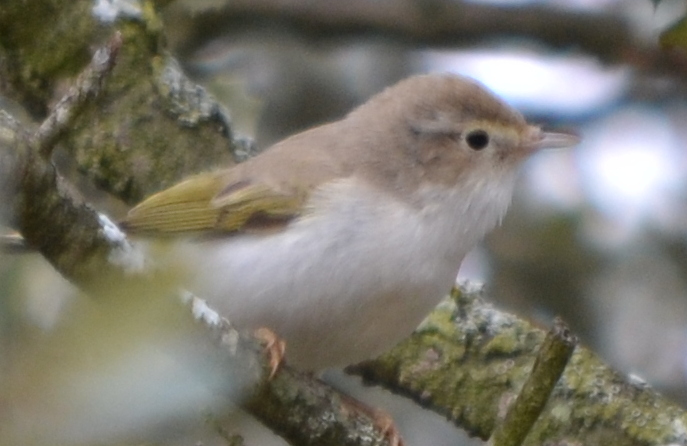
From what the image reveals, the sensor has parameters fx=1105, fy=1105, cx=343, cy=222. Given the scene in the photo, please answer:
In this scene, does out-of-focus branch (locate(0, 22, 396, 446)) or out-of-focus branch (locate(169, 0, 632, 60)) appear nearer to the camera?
out-of-focus branch (locate(0, 22, 396, 446))

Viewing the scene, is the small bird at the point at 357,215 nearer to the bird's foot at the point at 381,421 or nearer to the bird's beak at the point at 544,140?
the bird's beak at the point at 544,140

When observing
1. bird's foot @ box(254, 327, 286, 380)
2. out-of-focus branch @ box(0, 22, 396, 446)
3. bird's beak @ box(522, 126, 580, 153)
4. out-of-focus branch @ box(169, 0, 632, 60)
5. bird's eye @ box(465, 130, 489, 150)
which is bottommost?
out-of-focus branch @ box(0, 22, 396, 446)

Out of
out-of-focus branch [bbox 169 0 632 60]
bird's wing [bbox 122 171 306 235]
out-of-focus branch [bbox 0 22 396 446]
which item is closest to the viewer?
out-of-focus branch [bbox 0 22 396 446]

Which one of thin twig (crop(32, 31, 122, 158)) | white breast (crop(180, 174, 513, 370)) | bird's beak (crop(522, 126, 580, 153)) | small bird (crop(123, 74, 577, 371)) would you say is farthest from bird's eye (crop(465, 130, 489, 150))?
thin twig (crop(32, 31, 122, 158))

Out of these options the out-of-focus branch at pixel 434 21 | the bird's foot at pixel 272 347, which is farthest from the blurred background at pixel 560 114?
the bird's foot at pixel 272 347

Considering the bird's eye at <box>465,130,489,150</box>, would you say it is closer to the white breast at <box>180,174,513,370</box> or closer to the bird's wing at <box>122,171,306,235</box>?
the white breast at <box>180,174,513,370</box>

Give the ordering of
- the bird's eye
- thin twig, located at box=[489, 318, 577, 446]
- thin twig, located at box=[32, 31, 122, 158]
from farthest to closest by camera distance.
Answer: the bird's eye
thin twig, located at box=[489, 318, 577, 446]
thin twig, located at box=[32, 31, 122, 158]

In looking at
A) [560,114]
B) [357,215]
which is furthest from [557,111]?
[357,215]

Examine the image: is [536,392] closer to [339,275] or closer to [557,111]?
[339,275]
